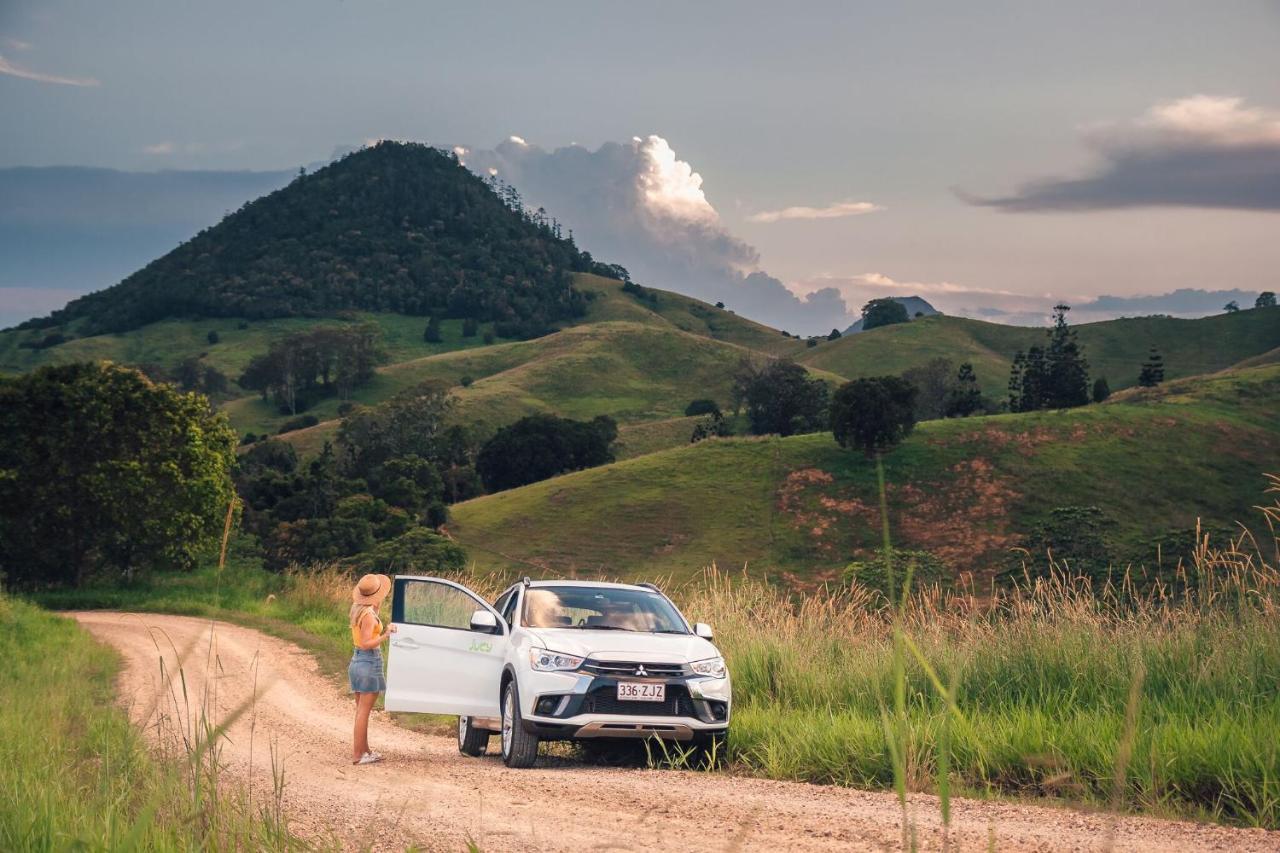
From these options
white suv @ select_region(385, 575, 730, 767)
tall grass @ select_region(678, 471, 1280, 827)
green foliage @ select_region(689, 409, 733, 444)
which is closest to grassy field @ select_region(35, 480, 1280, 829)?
tall grass @ select_region(678, 471, 1280, 827)

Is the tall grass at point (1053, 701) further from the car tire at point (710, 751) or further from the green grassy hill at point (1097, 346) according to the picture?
the green grassy hill at point (1097, 346)

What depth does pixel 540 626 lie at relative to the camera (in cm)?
1155

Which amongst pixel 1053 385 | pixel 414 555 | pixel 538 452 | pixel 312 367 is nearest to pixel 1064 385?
pixel 1053 385

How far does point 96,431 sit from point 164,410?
2.33 meters

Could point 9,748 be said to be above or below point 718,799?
above

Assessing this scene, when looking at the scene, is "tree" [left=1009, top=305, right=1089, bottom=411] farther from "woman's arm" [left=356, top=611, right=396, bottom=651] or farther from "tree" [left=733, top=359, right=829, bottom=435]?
"woman's arm" [left=356, top=611, right=396, bottom=651]

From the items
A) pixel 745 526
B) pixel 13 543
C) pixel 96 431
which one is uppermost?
pixel 96 431

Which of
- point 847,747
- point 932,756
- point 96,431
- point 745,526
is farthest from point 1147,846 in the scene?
point 745,526

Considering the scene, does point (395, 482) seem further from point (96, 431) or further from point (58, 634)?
point (58, 634)

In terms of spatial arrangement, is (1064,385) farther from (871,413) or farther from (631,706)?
(631,706)

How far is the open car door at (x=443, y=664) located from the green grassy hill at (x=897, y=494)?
53.2 meters

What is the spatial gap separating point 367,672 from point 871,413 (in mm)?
73569

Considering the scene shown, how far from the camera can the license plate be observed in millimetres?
10555

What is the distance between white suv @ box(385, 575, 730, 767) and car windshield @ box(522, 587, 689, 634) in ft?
0.04
